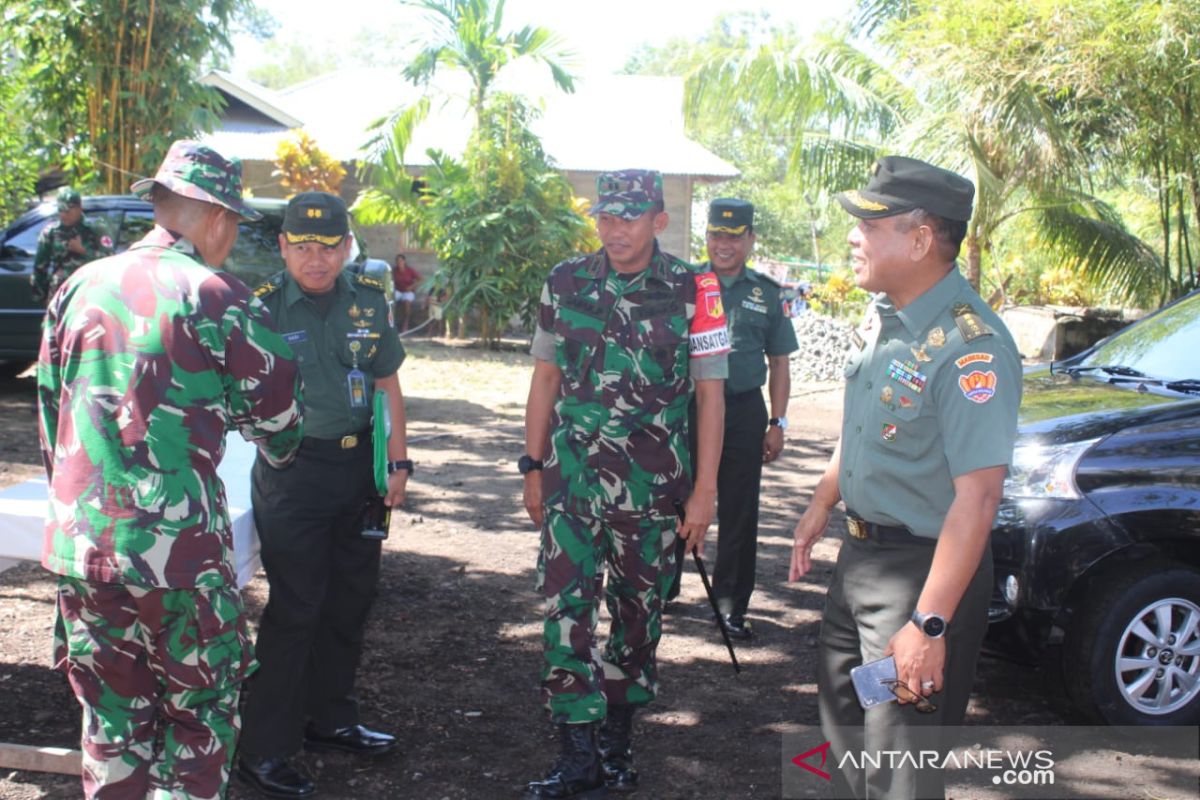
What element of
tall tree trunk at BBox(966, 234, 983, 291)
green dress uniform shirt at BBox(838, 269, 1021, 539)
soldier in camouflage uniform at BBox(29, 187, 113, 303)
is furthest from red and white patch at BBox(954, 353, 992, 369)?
tall tree trunk at BBox(966, 234, 983, 291)

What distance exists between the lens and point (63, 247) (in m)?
9.73

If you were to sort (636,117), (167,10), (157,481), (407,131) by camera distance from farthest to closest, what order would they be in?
(636,117)
(407,131)
(167,10)
(157,481)

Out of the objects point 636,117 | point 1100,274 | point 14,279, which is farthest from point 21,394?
point 636,117

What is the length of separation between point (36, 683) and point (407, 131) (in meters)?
14.3

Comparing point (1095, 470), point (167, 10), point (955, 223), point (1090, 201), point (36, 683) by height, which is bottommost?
point (36, 683)

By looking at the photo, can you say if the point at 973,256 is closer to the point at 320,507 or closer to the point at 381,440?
the point at 381,440

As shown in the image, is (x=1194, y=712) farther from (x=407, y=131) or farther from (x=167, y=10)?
(x=407, y=131)

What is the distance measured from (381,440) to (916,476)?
6.17 feet

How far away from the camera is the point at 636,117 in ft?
82.8

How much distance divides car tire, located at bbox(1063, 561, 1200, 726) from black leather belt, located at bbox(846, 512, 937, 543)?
1948 mm

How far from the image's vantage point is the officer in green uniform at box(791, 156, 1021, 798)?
8.70 feet

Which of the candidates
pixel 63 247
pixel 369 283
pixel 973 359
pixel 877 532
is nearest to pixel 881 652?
pixel 877 532

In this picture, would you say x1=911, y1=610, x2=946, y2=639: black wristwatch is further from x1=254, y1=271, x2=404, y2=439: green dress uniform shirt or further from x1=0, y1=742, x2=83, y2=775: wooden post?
x1=0, y1=742, x2=83, y2=775: wooden post

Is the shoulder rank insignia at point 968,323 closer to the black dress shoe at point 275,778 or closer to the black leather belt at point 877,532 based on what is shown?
the black leather belt at point 877,532
